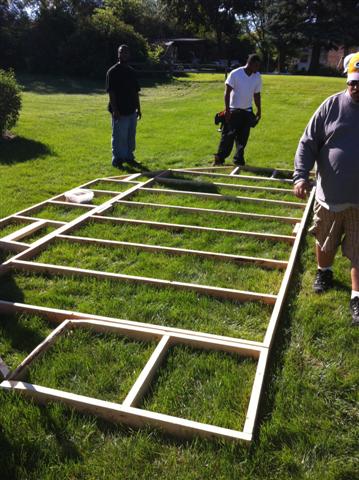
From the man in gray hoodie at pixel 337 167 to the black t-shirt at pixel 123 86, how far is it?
4.95 meters

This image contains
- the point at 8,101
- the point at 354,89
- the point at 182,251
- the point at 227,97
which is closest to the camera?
the point at 354,89

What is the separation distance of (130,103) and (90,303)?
16.8 ft

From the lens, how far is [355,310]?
3.38 metres

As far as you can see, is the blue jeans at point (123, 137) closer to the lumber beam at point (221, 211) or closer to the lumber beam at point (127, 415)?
the lumber beam at point (221, 211)

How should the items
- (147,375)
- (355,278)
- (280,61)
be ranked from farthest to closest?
1. (280,61)
2. (355,278)
3. (147,375)

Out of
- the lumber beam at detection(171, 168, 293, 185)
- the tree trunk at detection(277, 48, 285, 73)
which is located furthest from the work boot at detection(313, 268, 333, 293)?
the tree trunk at detection(277, 48, 285, 73)

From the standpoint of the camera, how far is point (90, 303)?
11.7ft

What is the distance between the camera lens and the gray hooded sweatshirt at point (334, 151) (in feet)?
10.3

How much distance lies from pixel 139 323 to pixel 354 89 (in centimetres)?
222

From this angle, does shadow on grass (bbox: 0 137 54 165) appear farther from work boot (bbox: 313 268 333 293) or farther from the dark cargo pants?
work boot (bbox: 313 268 333 293)

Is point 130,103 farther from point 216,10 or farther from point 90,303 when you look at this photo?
point 216,10

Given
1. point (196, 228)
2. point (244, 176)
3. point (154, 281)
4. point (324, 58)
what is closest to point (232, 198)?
point (244, 176)

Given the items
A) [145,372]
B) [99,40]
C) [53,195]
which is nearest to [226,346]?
[145,372]

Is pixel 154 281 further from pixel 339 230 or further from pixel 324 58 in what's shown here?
pixel 324 58
